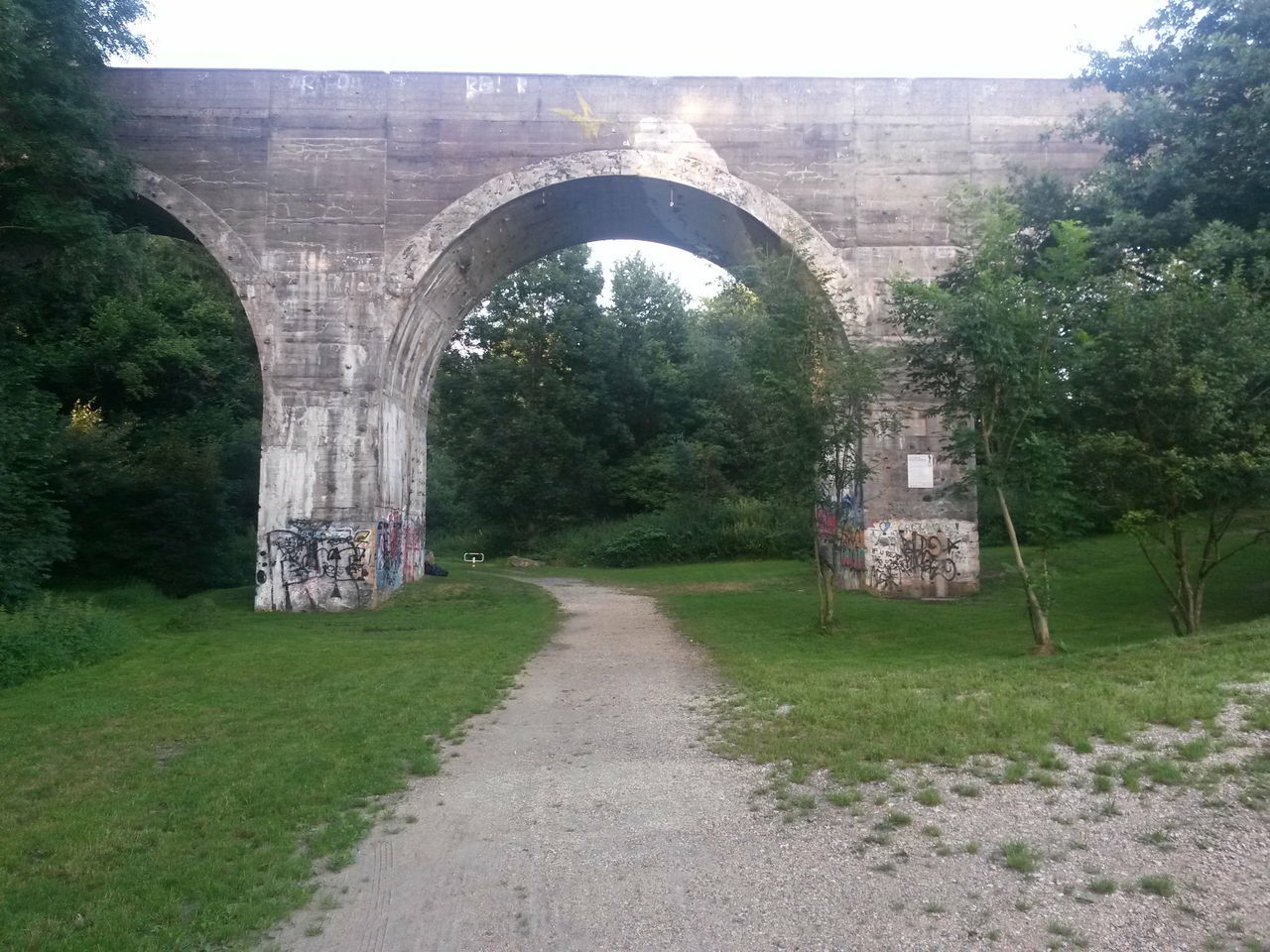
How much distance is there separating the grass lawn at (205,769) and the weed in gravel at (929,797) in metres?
3.19

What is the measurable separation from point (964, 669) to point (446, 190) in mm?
13667

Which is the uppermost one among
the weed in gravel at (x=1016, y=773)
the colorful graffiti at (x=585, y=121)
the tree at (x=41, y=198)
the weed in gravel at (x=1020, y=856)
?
the colorful graffiti at (x=585, y=121)

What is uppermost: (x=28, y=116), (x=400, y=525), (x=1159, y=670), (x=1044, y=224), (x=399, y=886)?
(x=28, y=116)

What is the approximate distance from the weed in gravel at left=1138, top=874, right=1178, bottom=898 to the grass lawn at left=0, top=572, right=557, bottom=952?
386 cm

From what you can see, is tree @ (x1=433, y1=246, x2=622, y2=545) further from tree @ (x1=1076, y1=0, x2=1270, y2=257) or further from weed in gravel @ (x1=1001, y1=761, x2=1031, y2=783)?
weed in gravel @ (x1=1001, y1=761, x2=1031, y2=783)

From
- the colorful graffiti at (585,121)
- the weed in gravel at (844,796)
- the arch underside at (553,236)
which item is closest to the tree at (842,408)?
the arch underside at (553,236)

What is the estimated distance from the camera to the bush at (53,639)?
11.5m

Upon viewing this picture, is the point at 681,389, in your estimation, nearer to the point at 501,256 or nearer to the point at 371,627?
the point at 501,256

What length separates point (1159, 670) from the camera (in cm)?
857

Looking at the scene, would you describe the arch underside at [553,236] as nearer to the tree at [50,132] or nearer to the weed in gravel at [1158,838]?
the tree at [50,132]

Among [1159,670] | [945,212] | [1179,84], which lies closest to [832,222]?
[945,212]

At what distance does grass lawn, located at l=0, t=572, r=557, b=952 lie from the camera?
4.72 meters

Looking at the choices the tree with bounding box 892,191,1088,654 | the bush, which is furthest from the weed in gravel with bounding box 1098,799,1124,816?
the bush

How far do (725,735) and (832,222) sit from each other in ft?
45.8
